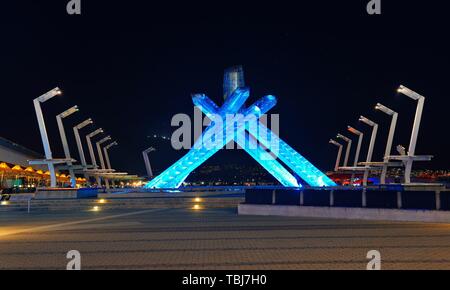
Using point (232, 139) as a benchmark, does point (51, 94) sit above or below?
above

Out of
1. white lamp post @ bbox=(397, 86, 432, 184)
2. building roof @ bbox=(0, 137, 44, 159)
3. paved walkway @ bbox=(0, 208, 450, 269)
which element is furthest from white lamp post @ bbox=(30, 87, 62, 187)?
building roof @ bbox=(0, 137, 44, 159)

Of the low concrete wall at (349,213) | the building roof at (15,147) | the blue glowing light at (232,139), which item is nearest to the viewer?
the low concrete wall at (349,213)

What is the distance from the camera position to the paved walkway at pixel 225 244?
9031 millimetres

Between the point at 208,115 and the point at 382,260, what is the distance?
31961 mm

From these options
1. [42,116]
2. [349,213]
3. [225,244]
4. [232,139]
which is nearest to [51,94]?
[42,116]

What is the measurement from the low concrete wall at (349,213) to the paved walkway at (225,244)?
1015 millimetres

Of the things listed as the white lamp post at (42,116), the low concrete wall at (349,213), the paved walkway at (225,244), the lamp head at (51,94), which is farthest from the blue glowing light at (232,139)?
the paved walkway at (225,244)

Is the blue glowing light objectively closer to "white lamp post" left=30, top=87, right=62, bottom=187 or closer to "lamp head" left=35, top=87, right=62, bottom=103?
"white lamp post" left=30, top=87, right=62, bottom=187

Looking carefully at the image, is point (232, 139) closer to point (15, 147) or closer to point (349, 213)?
point (349, 213)

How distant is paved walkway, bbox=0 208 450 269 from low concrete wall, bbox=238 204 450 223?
3.33 feet

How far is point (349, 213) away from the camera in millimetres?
17938

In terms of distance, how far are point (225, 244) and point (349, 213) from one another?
7711mm

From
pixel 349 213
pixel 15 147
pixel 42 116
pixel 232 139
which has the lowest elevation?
pixel 349 213

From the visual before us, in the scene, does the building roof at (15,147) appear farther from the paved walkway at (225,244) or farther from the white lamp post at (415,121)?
the paved walkway at (225,244)
